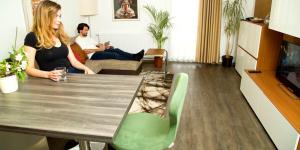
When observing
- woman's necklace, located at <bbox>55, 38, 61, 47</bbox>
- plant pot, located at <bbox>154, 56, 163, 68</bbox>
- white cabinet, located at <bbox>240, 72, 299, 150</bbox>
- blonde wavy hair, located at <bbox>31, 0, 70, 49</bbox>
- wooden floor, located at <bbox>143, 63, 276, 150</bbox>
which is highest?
blonde wavy hair, located at <bbox>31, 0, 70, 49</bbox>

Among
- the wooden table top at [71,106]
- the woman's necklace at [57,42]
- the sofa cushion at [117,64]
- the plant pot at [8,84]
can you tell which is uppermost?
the woman's necklace at [57,42]

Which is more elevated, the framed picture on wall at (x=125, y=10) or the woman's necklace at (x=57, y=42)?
the framed picture on wall at (x=125, y=10)

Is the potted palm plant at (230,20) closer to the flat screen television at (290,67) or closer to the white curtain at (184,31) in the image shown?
the white curtain at (184,31)

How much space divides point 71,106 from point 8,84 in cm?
55

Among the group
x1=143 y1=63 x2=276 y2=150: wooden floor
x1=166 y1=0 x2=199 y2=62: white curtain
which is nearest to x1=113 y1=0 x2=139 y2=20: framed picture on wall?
x1=166 y1=0 x2=199 y2=62: white curtain

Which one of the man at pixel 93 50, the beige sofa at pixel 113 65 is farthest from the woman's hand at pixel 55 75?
the man at pixel 93 50

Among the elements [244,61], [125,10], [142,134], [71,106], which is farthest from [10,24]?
[244,61]

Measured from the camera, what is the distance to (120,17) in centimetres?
513

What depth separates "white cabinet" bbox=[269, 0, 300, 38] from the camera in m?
2.24

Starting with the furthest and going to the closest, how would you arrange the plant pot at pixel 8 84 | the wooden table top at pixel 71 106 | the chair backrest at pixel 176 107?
the plant pot at pixel 8 84
the chair backrest at pixel 176 107
the wooden table top at pixel 71 106

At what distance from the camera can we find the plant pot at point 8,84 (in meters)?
1.45

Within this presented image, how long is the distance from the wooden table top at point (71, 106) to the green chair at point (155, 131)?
253 millimetres

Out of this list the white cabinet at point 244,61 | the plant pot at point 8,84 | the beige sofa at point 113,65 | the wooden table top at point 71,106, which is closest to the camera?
the wooden table top at point 71,106

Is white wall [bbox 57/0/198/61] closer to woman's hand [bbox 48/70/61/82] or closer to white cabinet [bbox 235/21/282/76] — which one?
white cabinet [bbox 235/21/282/76]
